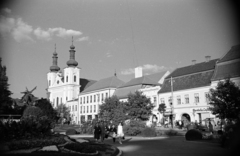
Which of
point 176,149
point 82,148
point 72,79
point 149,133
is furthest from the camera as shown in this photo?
point 72,79

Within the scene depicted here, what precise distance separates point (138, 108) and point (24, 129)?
22.0m

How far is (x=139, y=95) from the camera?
122ft

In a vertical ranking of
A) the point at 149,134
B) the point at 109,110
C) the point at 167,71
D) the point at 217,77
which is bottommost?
the point at 149,134

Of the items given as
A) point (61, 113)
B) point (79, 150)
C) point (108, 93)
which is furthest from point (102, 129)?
point (61, 113)

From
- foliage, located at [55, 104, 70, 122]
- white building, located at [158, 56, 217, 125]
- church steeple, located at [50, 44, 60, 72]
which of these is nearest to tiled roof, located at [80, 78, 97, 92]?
church steeple, located at [50, 44, 60, 72]

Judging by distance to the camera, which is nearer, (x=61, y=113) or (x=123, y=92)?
(x=123, y=92)

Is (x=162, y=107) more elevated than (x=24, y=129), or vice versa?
(x=162, y=107)

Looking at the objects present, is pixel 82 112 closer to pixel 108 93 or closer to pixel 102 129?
pixel 108 93

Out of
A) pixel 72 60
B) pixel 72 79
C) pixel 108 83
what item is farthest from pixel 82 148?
pixel 72 60

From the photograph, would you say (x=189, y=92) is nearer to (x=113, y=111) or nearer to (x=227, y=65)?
(x=227, y=65)

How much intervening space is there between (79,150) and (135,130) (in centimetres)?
1627

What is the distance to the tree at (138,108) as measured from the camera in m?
35.8

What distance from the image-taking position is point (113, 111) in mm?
41344

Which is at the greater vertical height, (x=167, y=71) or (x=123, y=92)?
(x=167, y=71)
